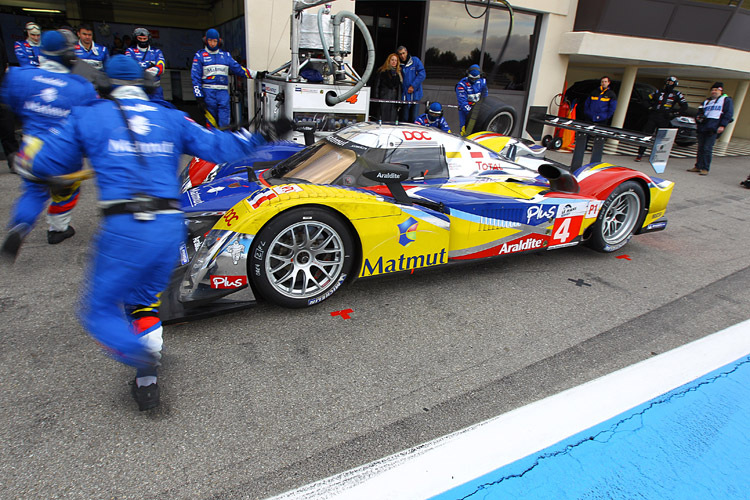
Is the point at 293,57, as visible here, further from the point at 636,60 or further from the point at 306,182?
the point at 636,60

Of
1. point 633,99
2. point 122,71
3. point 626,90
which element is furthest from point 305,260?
point 633,99

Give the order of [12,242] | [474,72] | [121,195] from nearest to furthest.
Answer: [121,195] → [12,242] → [474,72]

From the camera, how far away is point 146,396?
220 centimetres

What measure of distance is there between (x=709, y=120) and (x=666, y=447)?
947 cm

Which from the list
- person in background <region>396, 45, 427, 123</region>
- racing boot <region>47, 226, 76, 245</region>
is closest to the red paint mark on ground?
racing boot <region>47, 226, 76, 245</region>

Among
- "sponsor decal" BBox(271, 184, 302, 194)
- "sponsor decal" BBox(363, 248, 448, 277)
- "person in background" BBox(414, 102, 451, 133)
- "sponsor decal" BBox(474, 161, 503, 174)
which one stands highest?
"person in background" BBox(414, 102, 451, 133)

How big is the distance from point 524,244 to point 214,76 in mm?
6520

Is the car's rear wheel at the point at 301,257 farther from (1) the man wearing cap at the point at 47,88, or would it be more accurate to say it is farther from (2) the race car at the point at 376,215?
(1) the man wearing cap at the point at 47,88

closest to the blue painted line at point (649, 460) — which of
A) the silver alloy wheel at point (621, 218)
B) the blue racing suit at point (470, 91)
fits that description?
the silver alloy wheel at point (621, 218)

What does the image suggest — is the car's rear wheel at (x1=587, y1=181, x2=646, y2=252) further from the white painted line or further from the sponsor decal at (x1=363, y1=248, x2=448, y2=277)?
the sponsor decal at (x1=363, y1=248, x2=448, y2=277)

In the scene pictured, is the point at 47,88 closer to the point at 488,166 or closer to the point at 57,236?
the point at 57,236

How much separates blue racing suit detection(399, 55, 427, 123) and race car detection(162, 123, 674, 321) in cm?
541

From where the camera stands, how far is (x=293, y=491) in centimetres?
186

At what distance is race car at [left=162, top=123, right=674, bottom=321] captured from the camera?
2.89 m
